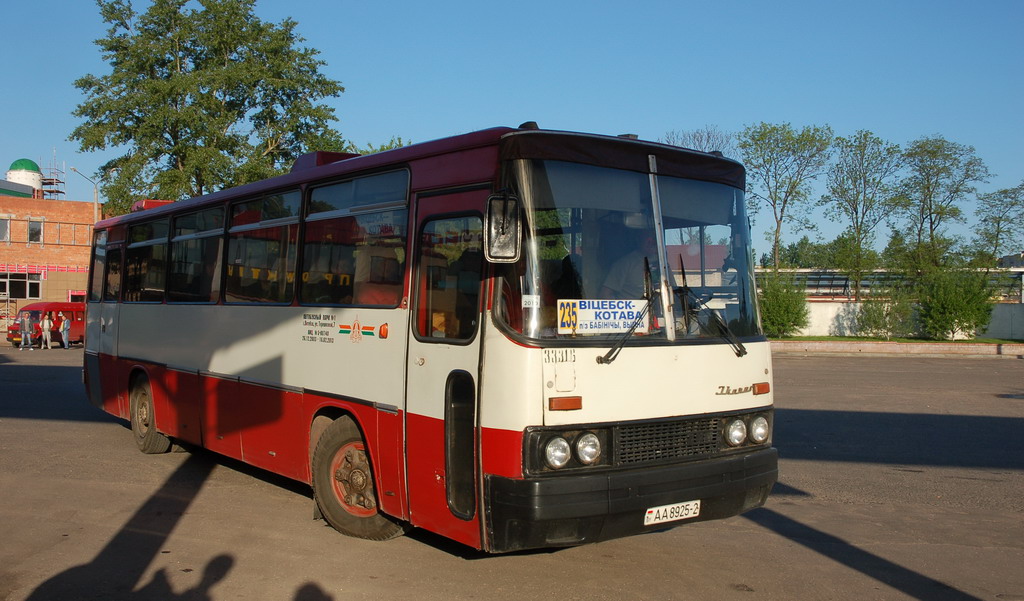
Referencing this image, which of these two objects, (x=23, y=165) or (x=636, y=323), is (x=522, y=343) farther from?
(x=23, y=165)

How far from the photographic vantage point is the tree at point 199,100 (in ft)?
111

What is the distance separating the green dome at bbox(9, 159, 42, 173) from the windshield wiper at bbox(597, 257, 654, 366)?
76991mm

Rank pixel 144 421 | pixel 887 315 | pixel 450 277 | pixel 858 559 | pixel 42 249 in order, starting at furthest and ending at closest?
pixel 42 249 → pixel 887 315 → pixel 144 421 → pixel 858 559 → pixel 450 277

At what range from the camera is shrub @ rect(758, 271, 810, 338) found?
39.7 meters

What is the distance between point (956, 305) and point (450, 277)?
Result: 3682cm

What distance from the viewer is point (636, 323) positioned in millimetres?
5496

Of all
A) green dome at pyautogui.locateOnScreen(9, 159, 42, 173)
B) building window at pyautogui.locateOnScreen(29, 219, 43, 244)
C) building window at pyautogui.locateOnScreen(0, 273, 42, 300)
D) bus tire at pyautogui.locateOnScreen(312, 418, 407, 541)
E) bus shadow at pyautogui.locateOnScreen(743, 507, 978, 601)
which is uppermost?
green dome at pyautogui.locateOnScreen(9, 159, 42, 173)

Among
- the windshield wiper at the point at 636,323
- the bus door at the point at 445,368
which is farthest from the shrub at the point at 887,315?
the bus door at the point at 445,368

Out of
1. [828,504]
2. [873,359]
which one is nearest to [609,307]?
[828,504]

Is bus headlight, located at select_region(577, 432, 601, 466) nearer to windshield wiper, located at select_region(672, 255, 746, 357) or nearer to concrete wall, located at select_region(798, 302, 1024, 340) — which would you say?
windshield wiper, located at select_region(672, 255, 746, 357)

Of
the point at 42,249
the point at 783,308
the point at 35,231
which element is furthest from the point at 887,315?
the point at 35,231

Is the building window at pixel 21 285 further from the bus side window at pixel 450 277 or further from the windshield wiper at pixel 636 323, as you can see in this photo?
the windshield wiper at pixel 636 323

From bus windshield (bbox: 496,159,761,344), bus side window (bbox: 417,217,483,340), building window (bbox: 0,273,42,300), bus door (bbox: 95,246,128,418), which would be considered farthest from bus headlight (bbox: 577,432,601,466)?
building window (bbox: 0,273,42,300)

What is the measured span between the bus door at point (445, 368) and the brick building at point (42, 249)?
55.3 metres
